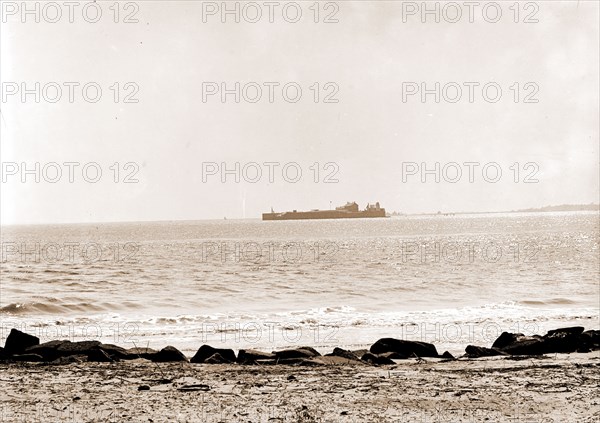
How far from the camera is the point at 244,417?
25.0 feet

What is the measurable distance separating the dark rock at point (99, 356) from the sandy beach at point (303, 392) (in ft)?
1.32

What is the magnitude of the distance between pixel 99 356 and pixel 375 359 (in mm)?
4825

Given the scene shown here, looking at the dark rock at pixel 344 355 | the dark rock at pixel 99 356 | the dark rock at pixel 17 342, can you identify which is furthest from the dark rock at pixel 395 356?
the dark rock at pixel 17 342

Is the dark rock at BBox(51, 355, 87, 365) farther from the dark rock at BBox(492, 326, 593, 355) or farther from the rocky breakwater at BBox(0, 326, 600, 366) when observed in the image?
the dark rock at BBox(492, 326, 593, 355)

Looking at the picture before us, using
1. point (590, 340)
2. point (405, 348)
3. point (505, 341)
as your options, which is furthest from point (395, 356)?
point (590, 340)

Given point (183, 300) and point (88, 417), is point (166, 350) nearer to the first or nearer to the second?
point (88, 417)

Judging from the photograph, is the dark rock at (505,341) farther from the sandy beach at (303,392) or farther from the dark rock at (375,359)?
the dark rock at (375,359)

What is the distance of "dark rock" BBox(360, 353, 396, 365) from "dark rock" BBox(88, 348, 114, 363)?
4.43 m

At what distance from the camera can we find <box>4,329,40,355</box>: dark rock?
40.8 feet

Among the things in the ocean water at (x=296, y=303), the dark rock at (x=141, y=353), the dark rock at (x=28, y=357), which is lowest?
the ocean water at (x=296, y=303)

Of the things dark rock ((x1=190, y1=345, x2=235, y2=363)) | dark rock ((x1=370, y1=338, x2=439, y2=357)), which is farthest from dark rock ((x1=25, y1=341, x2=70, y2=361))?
Answer: dark rock ((x1=370, y1=338, x2=439, y2=357))

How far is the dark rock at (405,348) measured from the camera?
1250 cm

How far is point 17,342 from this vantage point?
1266cm

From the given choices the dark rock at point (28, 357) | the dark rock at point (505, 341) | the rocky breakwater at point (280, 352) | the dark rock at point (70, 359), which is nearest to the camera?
the dark rock at point (70, 359)
